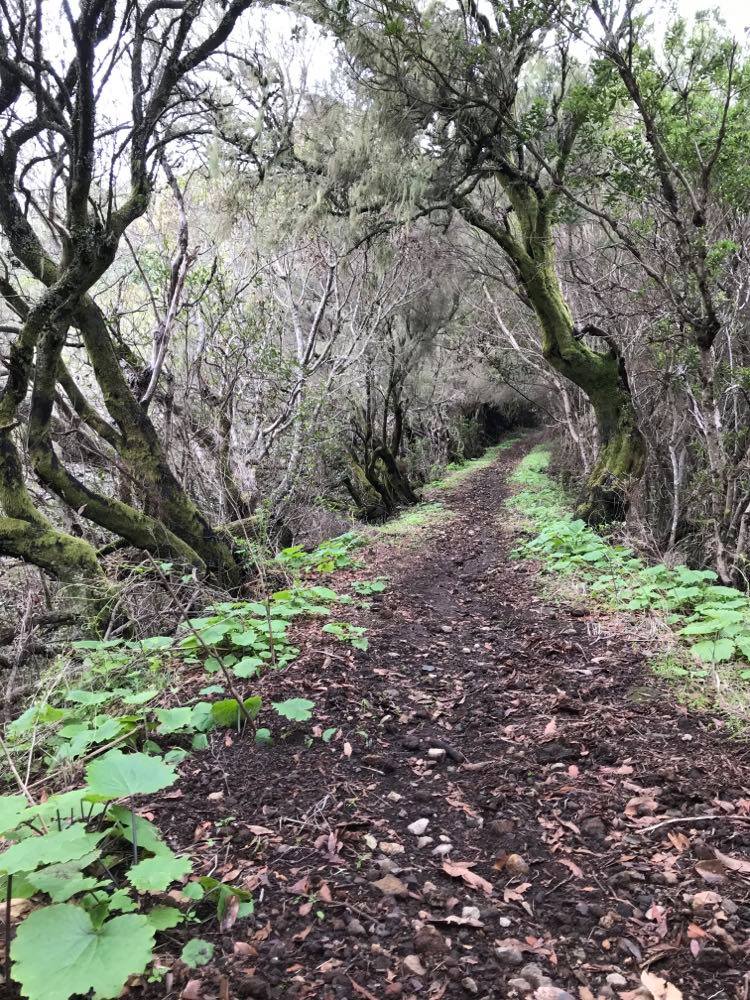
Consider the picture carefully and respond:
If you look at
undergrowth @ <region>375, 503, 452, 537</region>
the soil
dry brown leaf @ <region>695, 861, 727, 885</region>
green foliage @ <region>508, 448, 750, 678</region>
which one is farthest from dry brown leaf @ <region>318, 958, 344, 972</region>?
Result: undergrowth @ <region>375, 503, 452, 537</region>

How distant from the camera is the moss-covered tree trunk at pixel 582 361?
8.52m

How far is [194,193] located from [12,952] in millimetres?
8690

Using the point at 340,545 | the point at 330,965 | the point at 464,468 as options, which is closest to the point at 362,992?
the point at 330,965

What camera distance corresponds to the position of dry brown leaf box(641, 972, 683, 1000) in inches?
66.1

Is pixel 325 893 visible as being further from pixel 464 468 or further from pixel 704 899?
pixel 464 468

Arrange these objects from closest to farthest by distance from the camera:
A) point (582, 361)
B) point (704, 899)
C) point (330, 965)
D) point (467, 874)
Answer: point (330, 965), point (704, 899), point (467, 874), point (582, 361)

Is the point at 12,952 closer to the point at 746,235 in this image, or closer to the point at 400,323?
the point at 746,235

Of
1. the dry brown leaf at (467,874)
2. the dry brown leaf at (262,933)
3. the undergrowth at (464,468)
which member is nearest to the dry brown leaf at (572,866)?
the dry brown leaf at (467,874)

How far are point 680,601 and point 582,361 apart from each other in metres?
5.05

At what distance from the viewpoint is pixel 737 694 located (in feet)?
10.7

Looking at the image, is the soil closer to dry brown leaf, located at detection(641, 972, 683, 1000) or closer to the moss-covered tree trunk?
dry brown leaf, located at detection(641, 972, 683, 1000)

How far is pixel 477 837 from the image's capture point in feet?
8.08

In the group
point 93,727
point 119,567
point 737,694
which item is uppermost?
point 119,567

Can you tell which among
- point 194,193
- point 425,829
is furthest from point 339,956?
point 194,193
